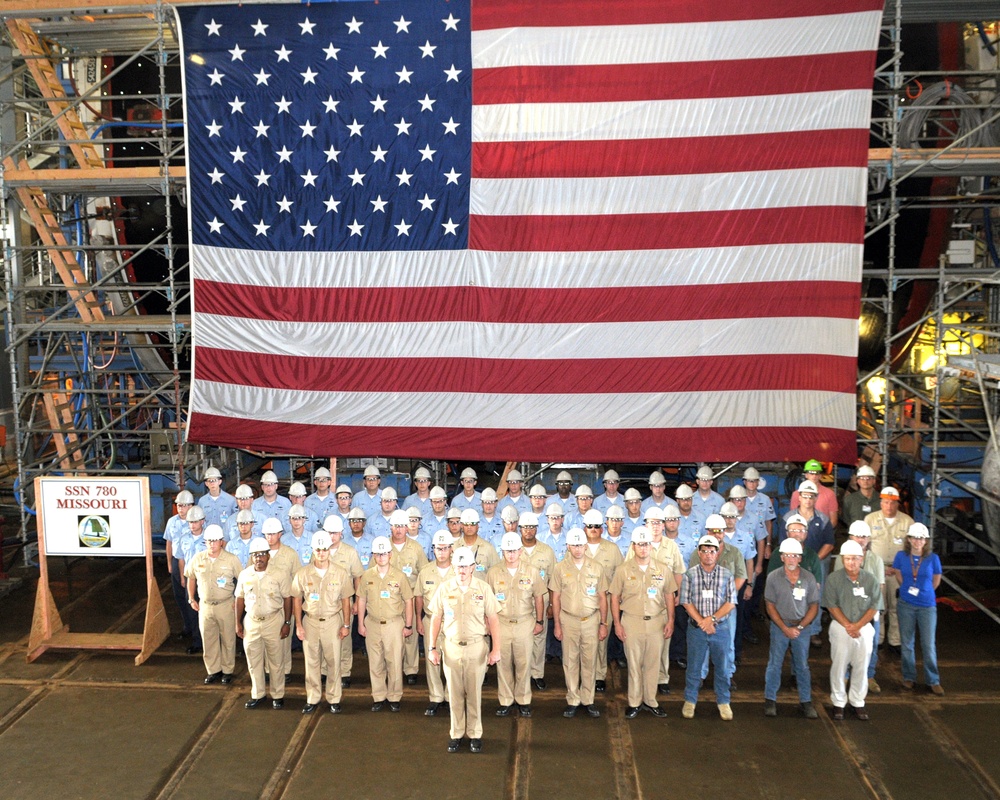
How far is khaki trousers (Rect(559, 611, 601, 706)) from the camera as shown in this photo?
23.8 feet

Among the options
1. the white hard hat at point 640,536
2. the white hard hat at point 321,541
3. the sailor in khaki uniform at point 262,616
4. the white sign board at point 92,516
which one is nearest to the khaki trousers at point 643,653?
the white hard hat at point 640,536

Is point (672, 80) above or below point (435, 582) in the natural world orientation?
above

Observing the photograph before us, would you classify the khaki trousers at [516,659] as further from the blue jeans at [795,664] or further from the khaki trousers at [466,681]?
the blue jeans at [795,664]

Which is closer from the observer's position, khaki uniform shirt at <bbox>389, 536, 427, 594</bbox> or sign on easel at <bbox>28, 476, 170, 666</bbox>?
khaki uniform shirt at <bbox>389, 536, 427, 594</bbox>

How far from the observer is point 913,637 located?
760 cm

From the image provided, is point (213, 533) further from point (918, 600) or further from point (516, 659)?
point (918, 600)

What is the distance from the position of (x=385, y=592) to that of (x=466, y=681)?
1.03 metres

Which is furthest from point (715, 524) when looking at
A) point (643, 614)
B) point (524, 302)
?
point (524, 302)

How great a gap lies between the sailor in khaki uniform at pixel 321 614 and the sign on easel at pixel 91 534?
1925 millimetres

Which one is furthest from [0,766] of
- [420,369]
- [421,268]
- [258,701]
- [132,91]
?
[132,91]

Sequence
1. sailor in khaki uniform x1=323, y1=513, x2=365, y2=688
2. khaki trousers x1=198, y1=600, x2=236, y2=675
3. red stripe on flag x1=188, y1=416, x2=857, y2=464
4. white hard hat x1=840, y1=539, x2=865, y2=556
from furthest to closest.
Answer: red stripe on flag x1=188, y1=416, x2=857, y2=464
khaki trousers x1=198, y1=600, x2=236, y2=675
sailor in khaki uniform x1=323, y1=513, x2=365, y2=688
white hard hat x1=840, y1=539, x2=865, y2=556

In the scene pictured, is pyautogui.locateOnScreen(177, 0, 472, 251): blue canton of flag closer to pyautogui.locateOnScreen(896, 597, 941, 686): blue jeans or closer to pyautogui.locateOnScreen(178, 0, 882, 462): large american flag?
pyautogui.locateOnScreen(178, 0, 882, 462): large american flag

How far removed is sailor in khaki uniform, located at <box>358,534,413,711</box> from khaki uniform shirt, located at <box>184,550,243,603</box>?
119 centimetres

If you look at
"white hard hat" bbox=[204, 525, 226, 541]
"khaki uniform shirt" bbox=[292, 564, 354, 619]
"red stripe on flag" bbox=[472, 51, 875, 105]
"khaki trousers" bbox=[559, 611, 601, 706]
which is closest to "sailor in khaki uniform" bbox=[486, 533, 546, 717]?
"khaki trousers" bbox=[559, 611, 601, 706]
